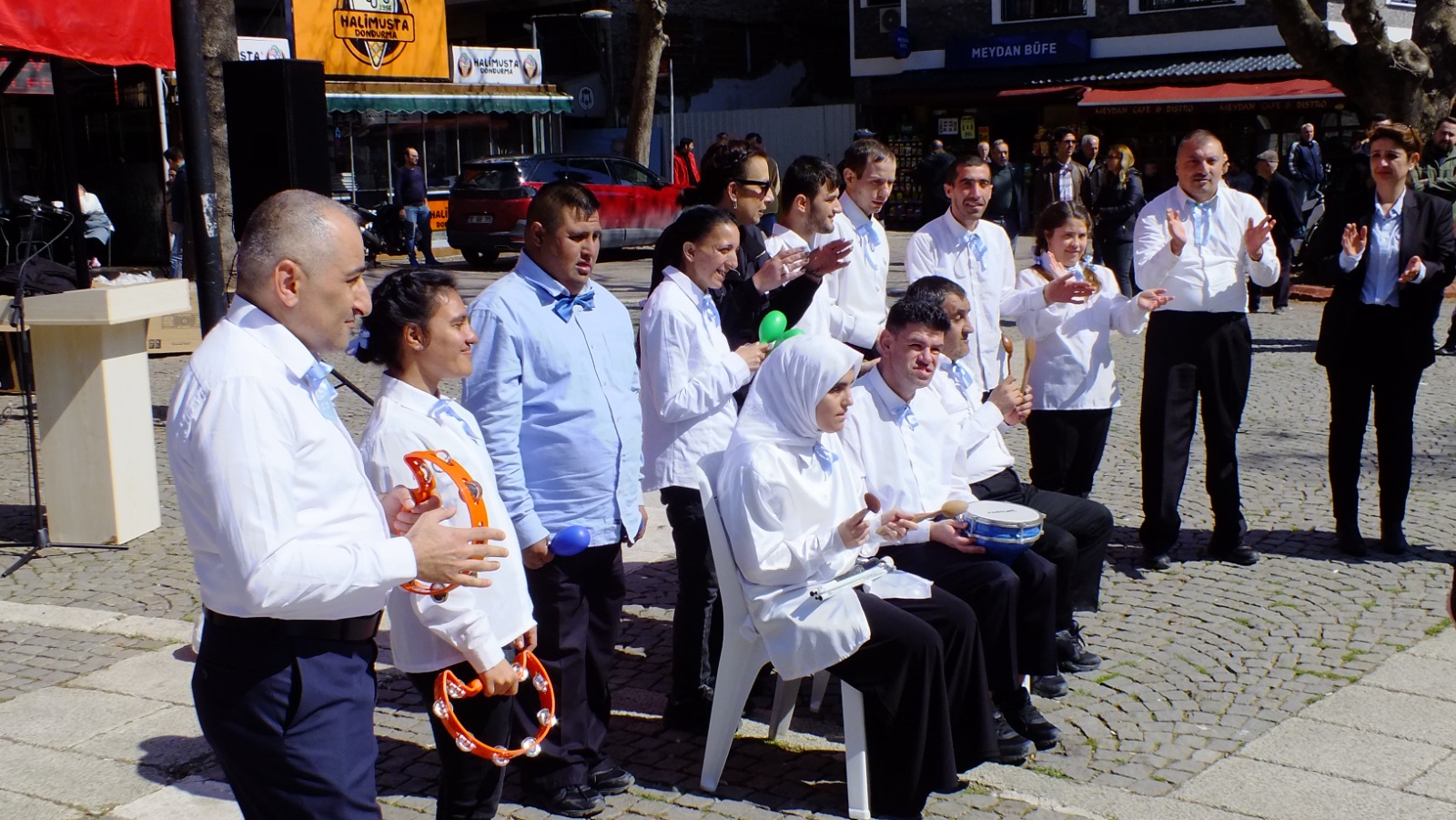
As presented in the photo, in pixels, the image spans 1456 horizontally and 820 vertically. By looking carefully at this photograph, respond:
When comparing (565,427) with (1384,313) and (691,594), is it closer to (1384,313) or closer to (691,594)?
(691,594)

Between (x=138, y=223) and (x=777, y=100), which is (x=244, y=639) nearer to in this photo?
(x=138, y=223)

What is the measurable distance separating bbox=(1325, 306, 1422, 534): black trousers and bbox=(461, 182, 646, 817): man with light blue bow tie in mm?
3883

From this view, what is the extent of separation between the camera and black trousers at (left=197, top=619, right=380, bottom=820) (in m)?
2.56

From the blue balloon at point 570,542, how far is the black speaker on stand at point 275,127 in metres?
3.57

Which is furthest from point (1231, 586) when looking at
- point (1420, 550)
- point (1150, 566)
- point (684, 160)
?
point (684, 160)

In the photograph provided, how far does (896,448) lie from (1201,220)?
8.07 feet

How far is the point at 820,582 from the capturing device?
4.08 m

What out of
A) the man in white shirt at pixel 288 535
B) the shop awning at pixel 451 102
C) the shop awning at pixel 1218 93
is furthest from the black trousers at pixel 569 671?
the shop awning at pixel 1218 93

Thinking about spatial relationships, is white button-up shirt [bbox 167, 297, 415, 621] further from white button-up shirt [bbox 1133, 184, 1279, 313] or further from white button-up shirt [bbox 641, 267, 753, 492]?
white button-up shirt [bbox 1133, 184, 1279, 313]

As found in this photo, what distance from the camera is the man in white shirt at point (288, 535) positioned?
2.44 metres

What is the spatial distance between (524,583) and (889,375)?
1764mm

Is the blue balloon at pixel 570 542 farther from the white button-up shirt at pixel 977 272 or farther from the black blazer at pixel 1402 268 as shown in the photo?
the black blazer at pixel 1402 268

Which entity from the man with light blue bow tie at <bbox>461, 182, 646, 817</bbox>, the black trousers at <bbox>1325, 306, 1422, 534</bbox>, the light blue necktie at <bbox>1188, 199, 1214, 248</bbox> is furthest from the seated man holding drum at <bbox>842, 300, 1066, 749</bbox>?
the black trousers at <bbox>1325, 306, 1422, 534</bbox>

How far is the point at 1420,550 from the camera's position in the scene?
6504 millimetres
